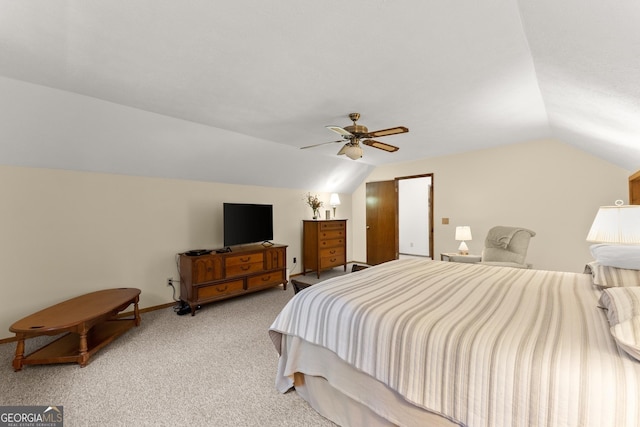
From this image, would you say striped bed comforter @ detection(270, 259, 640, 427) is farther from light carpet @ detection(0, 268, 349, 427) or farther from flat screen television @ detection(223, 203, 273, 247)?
flat screen television @ detection(223, 203, 273, 247)

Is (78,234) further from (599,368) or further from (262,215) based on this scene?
(599,368)

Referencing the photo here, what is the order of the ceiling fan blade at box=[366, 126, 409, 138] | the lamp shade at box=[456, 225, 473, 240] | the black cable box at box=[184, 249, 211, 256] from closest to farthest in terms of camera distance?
the ceiling fan blade at box=[366, 126, 409, 138] < the black cable box at box=[184, 249, 211, 256] < the lamp shade at box=[456, 225, 473, 240]

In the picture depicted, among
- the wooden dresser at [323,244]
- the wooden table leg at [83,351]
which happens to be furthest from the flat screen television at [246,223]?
the wooden table leg at [83,351]

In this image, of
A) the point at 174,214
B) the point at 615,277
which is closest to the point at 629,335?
the point at 615,277

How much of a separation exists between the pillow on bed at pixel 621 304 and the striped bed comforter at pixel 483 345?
0.07m

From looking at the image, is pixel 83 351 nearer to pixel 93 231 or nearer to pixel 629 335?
pixel 93 231

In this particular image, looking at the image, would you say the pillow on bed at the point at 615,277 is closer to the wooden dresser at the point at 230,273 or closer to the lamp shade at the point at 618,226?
the lamp shade at the point at 618,226

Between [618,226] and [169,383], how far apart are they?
340 cm

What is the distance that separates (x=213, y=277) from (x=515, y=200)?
15.3 ft

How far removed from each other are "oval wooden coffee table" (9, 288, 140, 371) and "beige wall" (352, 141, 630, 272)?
16.0 ft

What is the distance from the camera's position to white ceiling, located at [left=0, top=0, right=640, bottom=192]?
1.44m

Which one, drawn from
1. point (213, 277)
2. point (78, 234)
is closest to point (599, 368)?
point (213, 277)

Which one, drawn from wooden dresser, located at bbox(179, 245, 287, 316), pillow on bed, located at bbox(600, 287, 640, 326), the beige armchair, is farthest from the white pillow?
wooden dresser, located at bbox(179, 245, 287, 316)

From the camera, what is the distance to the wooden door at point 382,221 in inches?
224
